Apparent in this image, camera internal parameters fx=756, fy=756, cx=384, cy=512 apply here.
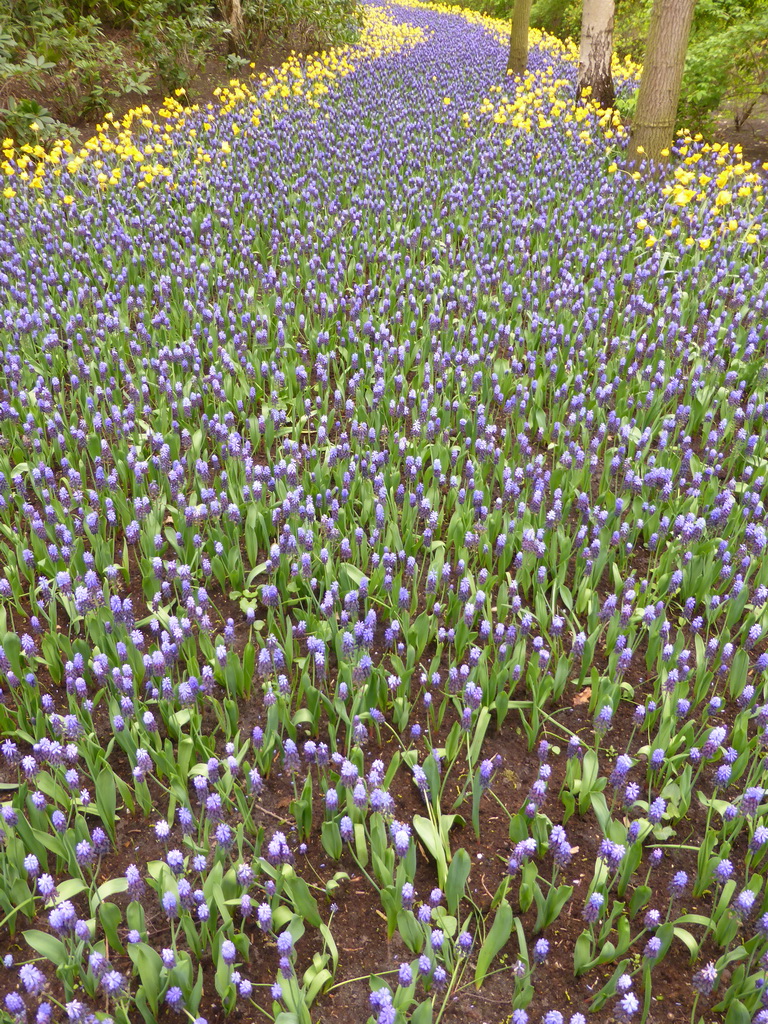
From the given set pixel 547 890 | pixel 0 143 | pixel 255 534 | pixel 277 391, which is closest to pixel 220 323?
pixel 277 391

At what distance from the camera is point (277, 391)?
4.65 m

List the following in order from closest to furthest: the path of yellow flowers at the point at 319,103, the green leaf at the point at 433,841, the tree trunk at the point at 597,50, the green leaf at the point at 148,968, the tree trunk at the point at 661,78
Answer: the green leaf at the point at 148,968, the green leaf at the point at 433,841, the path of yellow flowers at the point at 319,103, the tree trunk at the point at 661,78, the tree trunk at the point at 597,50

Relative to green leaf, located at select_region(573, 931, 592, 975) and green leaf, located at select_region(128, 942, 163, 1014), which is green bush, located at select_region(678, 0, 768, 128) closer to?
green leaf, located at select_region(573, 931, 592, 975)

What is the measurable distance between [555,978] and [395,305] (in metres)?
4.68

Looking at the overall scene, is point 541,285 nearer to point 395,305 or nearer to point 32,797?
point 395,305

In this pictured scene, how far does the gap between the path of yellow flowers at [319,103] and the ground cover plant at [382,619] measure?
29 centimetres

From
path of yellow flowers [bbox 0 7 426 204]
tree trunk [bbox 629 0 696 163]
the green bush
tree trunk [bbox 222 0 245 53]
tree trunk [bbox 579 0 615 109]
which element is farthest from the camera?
tree trunk [bbox 222 0 245 53]

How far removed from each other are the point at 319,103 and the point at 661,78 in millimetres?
5408

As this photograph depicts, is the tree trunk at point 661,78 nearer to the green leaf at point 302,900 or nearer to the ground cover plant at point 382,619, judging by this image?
the ground cover plant at point 382,619

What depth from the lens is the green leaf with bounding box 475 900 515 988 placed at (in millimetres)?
2025

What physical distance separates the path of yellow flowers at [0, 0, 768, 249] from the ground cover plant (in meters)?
0.29

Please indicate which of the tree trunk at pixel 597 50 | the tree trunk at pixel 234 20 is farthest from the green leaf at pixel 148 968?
the tree trunk at pixel 234 20

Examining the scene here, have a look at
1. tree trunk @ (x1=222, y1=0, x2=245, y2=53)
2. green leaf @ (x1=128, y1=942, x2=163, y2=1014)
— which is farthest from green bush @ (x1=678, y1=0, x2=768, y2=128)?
green leaf @ (x1=128, y1=942, x2=163, y2=1014)

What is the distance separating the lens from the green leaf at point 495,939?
2.03 m
